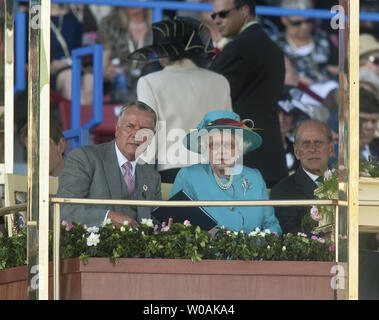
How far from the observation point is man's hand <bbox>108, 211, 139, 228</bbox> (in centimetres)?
491

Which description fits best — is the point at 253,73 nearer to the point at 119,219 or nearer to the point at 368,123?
the point at 368,123

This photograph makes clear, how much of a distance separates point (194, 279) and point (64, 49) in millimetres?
4517

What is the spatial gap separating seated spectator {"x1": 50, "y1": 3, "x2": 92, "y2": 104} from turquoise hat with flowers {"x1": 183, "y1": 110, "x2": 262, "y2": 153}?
2523 mm

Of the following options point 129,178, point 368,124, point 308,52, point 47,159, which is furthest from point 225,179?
point 308,52

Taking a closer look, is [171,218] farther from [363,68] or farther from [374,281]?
[363,68]

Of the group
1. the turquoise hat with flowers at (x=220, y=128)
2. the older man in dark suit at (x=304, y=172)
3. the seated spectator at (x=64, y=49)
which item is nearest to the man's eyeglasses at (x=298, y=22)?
the seated spectator at (x=64, y=49)

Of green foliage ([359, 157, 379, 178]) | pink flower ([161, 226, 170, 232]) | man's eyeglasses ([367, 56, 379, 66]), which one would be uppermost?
man's eyeglasses ([367, 56, 379, 66])

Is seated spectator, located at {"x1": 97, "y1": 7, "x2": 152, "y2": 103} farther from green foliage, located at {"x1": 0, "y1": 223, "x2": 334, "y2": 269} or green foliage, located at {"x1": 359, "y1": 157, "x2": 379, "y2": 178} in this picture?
green foliage, located at {"x1": 0, "y1": 223, "x2": 334, "y2": 269}

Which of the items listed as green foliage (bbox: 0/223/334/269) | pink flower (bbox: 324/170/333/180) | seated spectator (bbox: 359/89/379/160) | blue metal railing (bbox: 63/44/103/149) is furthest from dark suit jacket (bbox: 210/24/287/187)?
green foliage (bbox: 0/223/334/269)

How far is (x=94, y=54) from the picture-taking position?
726cm

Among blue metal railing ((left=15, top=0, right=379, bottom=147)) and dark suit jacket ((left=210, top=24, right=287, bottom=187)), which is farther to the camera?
blue metal railing ((left=15, top=0, right=379, bottom=147))

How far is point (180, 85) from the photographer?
6.51 metres
